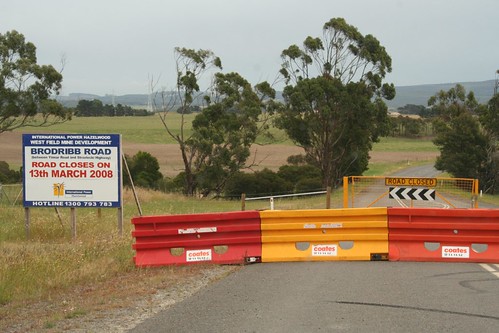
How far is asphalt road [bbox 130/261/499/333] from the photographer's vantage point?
274 inches

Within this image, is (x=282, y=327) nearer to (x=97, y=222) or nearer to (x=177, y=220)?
(x=177, y=220)

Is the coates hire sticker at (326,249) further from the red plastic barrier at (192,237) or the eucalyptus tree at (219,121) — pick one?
the eucalyptus tree at (219,121)

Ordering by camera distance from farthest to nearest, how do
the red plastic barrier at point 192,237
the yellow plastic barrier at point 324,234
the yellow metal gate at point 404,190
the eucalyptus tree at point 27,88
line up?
the eucalyptus tree at point 27,88
the yellow metal gate at point 404,190
the yellow plastic barrier at point 324,234
the red plastic barrier at point 192,237

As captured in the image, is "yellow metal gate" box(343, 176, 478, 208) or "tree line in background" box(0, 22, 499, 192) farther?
"tree line in background" box(0, 22, 499, 192)

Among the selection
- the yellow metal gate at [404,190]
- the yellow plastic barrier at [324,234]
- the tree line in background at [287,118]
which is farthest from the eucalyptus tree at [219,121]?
the yellow plastic barrier at [324,234]

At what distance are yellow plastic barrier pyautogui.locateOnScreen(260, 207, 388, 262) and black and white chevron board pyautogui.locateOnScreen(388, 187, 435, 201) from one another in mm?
9613

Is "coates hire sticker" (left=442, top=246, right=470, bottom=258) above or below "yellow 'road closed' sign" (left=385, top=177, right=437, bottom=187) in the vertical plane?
below

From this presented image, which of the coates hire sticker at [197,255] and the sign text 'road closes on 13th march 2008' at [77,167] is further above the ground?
the sign text 'road closes on 13th march 2008' at [77,167]

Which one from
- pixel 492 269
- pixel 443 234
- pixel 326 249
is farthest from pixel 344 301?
pixel 443 234

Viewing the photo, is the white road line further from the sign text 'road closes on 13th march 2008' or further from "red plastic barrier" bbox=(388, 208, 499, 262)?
the sign text 'road closes on 13th march 2008'

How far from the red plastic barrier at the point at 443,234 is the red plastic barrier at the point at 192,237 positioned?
242cm

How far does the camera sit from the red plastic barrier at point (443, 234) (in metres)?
11.5

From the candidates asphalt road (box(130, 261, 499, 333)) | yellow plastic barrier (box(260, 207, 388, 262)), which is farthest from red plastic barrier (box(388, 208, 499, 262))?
asphalt road (box(130, 261, 499, 333))

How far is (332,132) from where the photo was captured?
2066 inches
